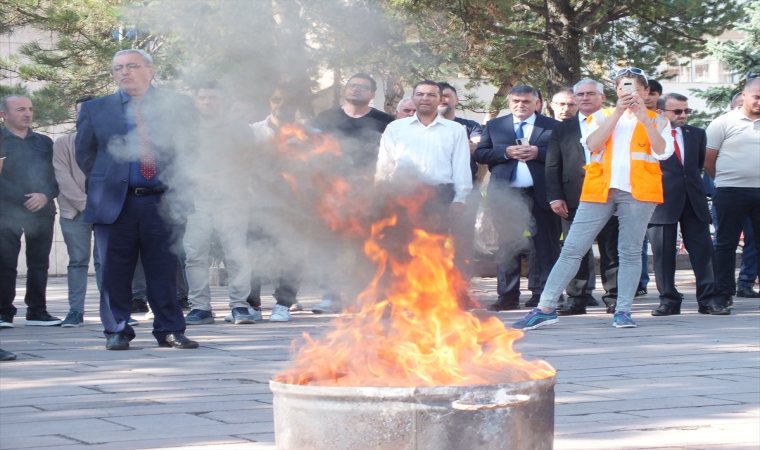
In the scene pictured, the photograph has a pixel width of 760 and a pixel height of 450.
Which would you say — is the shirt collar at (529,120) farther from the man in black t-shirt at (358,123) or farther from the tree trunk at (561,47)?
the tree trunk at (561,47)

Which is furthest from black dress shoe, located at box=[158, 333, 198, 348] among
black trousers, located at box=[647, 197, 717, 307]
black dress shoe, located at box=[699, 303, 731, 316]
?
black dress shoe, located at box=[699, 303, 731, 316]

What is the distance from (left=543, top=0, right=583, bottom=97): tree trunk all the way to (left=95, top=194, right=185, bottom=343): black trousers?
10.0m

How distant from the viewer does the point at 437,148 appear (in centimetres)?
754

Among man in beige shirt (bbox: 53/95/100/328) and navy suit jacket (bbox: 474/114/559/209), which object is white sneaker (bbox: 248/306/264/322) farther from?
navy suit jacket (bbox: 474/114/559/209)

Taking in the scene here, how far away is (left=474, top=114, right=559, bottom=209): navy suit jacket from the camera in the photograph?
28.8 ft

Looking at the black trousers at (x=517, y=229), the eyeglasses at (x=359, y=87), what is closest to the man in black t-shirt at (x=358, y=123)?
the eyeglasses at (x=359, y=87)

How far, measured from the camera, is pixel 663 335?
23.1 ft

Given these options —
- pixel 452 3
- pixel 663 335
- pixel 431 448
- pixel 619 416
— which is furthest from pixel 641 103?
pixel 431 448

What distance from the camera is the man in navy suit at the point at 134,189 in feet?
20.1

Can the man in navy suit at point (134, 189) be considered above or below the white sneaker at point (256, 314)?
above

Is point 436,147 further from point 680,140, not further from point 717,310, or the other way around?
point 717,310

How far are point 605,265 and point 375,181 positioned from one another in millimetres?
4866

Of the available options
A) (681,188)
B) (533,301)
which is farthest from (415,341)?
(533,301)

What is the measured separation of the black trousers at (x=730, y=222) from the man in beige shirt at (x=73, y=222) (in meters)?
5.88
